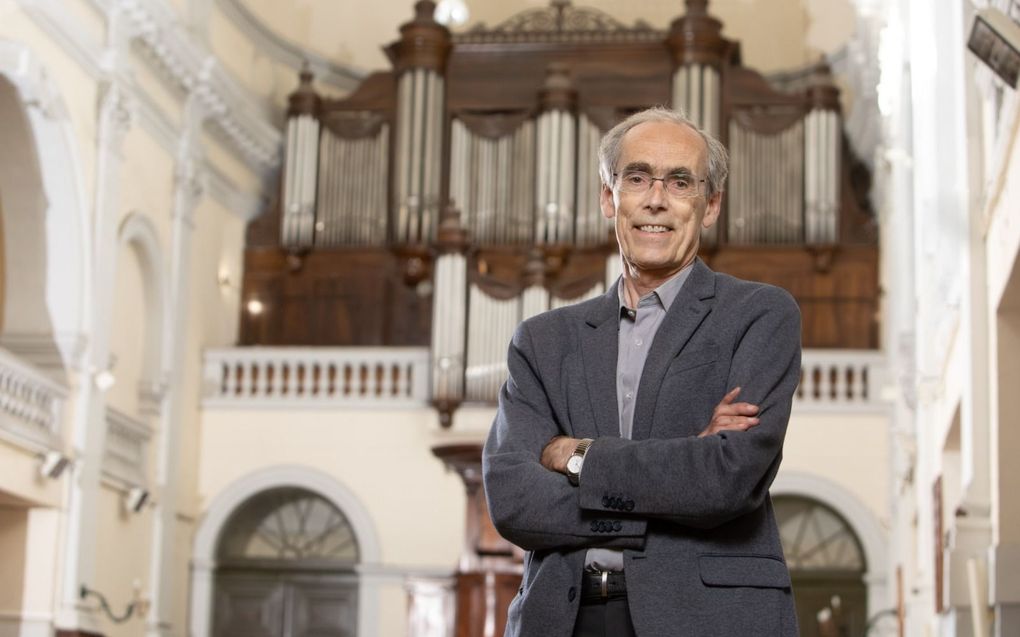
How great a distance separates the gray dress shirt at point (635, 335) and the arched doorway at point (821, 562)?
12684mm

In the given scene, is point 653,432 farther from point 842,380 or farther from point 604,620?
point 842,380

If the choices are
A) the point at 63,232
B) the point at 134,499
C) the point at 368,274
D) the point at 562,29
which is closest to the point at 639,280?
the point at 63,232

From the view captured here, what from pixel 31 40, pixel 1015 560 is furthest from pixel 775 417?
pixel 31 40

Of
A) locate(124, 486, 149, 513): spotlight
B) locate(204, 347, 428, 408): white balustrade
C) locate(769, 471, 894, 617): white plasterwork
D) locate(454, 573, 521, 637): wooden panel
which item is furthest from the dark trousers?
locate(204, 347, 428, 408): white balustrade

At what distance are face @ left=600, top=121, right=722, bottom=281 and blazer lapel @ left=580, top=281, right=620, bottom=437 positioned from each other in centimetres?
10

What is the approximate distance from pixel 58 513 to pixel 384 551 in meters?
3.73

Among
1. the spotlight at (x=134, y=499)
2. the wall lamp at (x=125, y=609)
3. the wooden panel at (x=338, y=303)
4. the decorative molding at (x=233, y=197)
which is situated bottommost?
the wall lamp at (x=125, y=609)

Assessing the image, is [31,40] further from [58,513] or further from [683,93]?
[683,93]

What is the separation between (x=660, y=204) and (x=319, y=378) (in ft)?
45.6

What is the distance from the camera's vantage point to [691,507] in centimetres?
228

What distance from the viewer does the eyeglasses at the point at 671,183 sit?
8.14 ft

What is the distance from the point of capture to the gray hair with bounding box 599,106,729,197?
8.26 feet

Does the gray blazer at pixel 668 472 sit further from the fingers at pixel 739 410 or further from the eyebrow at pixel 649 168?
the eyebrow at pixel 649 168

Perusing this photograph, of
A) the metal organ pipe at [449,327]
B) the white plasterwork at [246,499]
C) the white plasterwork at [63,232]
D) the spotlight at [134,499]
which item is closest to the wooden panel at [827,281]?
the metal organ pipe at [449,327]
